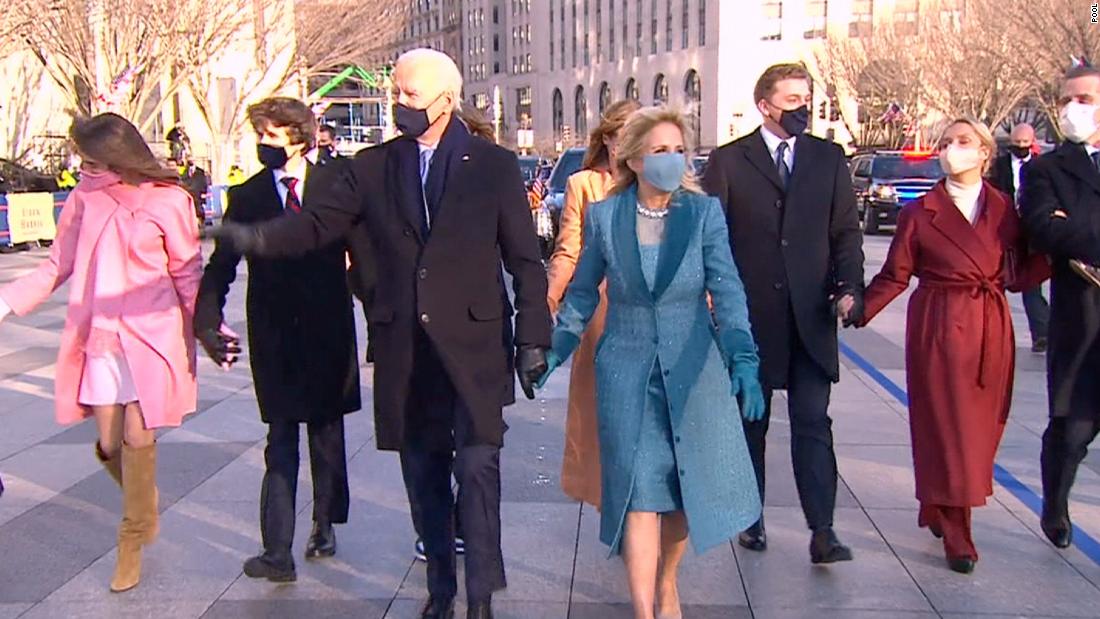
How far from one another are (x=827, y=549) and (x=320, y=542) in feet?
7.06

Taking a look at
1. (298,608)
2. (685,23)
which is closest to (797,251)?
(298,608)

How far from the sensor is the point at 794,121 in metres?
4.66

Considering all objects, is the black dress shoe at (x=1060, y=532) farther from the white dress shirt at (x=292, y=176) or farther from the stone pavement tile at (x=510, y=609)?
the white dress shirt at (x=292, y=176)

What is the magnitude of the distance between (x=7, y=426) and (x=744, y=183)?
5.32 meters

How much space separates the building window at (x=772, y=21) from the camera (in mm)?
79375

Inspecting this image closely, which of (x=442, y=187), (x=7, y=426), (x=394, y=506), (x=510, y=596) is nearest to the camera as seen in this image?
(x=442, y=187)

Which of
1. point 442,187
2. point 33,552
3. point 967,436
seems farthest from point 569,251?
point 33,552

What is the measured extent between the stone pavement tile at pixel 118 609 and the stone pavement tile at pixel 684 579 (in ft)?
4.90

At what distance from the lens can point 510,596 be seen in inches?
177

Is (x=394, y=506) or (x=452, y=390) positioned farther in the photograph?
(x=394, y=506)

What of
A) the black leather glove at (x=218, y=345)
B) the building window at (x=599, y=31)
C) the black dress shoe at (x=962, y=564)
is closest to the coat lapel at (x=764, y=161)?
the black dress shoe at (x=962, y=564)

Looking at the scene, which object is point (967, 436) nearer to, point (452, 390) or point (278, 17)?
point (452, 390)

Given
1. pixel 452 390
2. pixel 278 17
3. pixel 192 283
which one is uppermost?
pixel 278 17

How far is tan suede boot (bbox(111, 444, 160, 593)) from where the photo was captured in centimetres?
454
